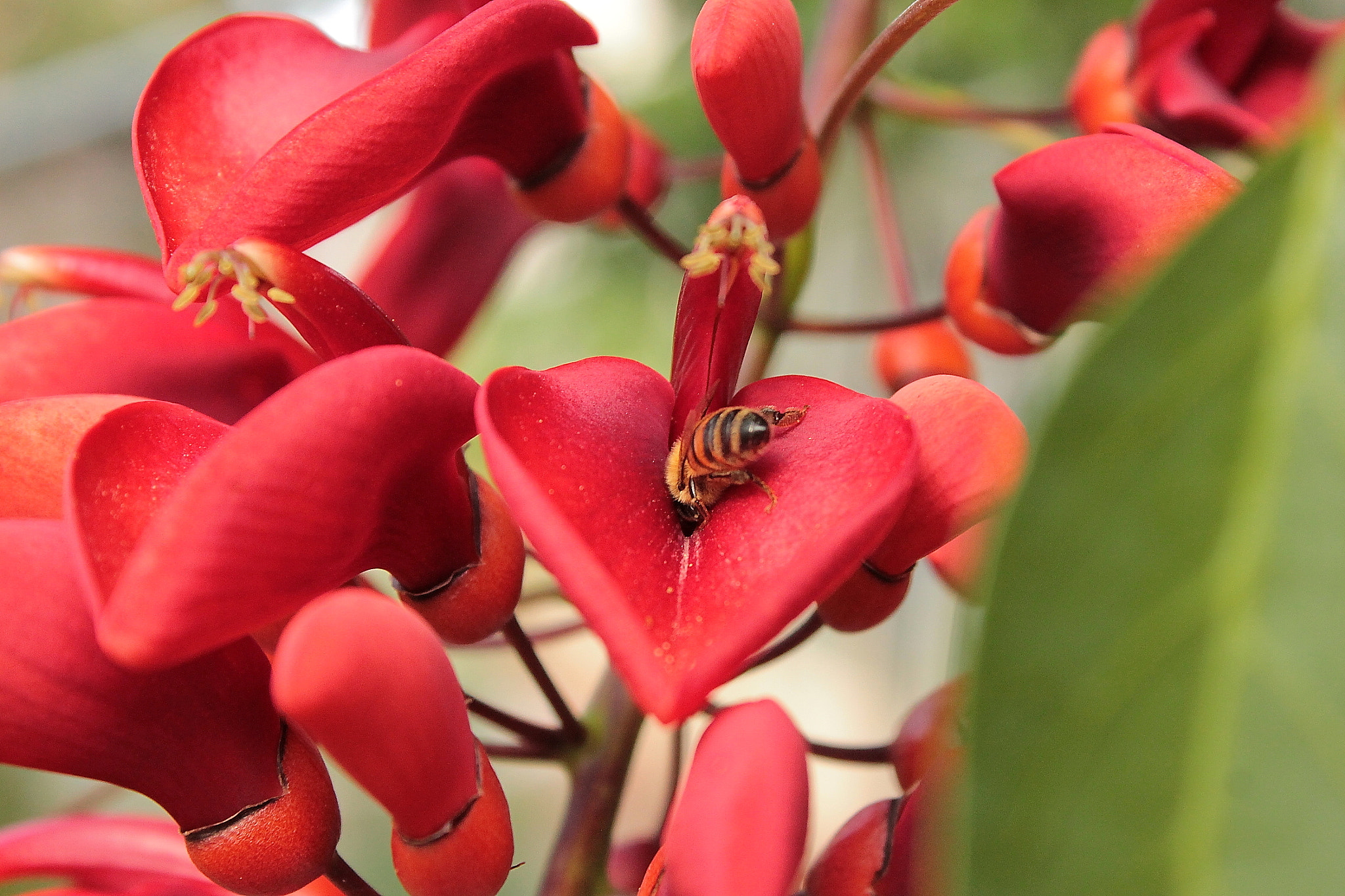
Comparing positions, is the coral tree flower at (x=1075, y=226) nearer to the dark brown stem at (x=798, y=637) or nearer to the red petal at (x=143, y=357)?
the dark brown stem at (x=798, y=637)

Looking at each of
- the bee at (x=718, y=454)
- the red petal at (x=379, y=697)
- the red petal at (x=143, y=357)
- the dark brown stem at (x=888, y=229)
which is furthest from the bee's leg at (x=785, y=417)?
the dark brown stem at (x=888, y=229)

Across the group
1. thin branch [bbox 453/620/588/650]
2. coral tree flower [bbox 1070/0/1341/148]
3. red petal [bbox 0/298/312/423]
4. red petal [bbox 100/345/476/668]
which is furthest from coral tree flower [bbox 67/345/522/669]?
coral tree flower [bbox 1070/0/1341/148]

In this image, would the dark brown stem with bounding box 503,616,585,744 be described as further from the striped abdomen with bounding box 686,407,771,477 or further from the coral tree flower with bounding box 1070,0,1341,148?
the coral tree flower with bounding box 1070,0,1341,148

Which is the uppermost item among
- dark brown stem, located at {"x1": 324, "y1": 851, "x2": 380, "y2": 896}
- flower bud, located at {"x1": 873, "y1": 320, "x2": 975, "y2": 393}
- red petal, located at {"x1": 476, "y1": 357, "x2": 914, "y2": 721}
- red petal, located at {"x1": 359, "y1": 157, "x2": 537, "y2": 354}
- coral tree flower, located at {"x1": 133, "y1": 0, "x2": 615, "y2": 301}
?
coral tree flower, located at {"x1": 133, "y1": 0, "x2": 615, "y2": 301}

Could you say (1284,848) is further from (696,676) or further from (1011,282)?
(1011,282)

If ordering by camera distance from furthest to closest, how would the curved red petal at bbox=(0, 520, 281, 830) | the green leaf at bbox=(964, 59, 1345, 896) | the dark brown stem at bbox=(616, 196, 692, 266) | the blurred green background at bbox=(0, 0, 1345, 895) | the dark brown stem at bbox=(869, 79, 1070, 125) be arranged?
the blurred green background at bbox=(0, 0, 1345, 895) → the dark brown stem at bbox=(869, 79, 1070, 125) → the dark brown stem at bbox=(616, 196, 692, 266) → the curved red petal at bbox=(0, 520, 281, 830) → the green leaf at bbox=(964, 59, 1345, 896)
